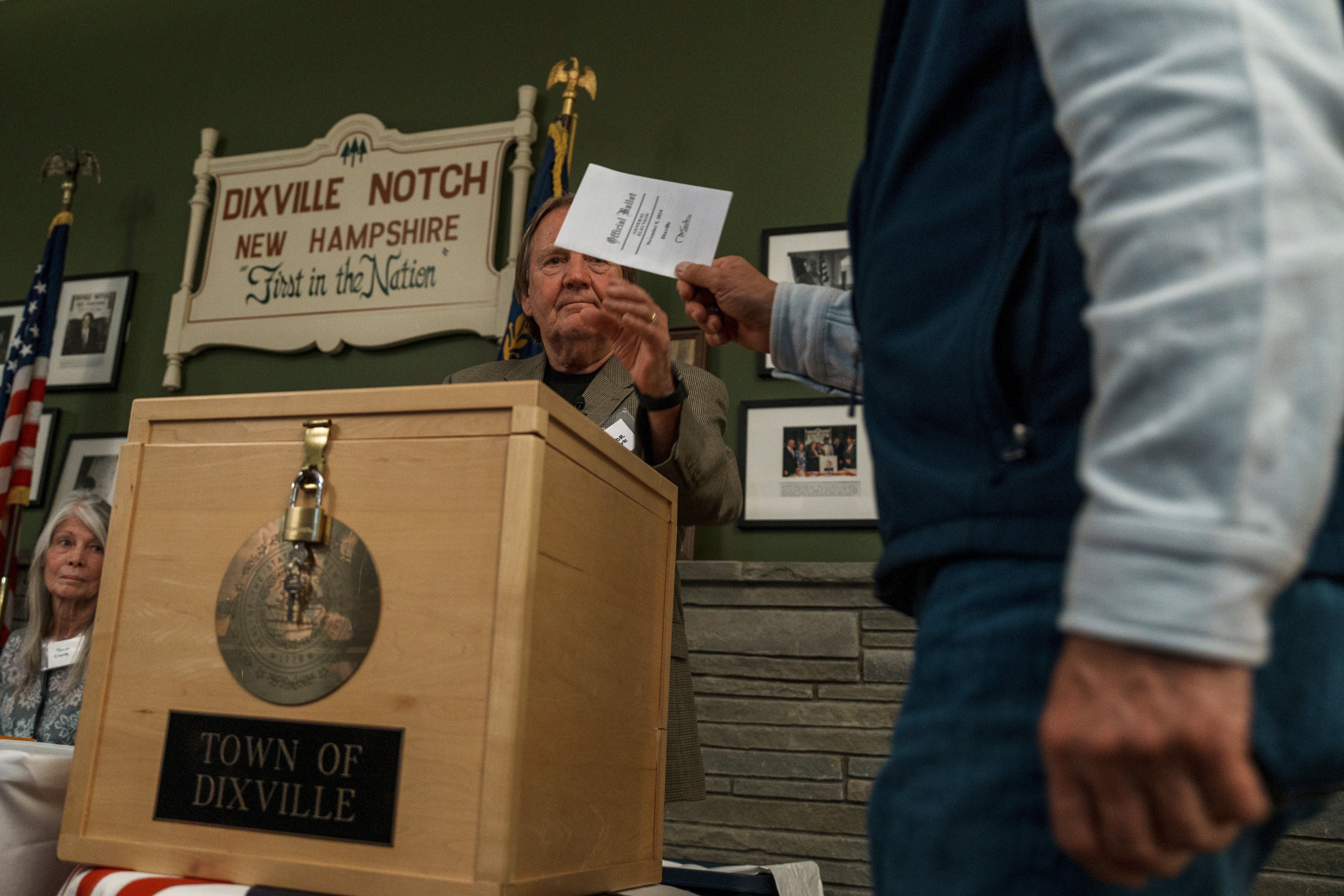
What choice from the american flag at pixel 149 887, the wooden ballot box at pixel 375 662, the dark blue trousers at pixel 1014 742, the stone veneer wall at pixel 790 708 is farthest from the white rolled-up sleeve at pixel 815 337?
the stone veneer wall at pixel 790 708

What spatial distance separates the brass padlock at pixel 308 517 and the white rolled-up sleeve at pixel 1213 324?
26.6 inches

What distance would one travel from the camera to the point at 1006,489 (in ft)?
1.76

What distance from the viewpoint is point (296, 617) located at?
91cm

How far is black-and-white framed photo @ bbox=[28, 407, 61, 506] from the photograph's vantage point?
11.5 feet

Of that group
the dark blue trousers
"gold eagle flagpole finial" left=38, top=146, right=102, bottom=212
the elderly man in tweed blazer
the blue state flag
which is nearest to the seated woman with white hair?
"gold eagle flagpole finial" left=38, top=146, right=102, bottom=212

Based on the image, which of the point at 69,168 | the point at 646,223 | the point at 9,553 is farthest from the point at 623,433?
the point at 69,168

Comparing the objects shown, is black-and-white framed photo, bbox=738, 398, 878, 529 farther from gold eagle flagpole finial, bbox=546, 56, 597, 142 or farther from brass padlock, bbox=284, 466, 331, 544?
brass padlock, bbox=284, 466, 331, 544

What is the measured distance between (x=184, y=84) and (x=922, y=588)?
13.2 feet

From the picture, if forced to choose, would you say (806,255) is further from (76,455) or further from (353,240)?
(76,455)

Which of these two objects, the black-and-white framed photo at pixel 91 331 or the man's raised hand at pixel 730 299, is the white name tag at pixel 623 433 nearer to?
the man's raised hand at pixel 730 299

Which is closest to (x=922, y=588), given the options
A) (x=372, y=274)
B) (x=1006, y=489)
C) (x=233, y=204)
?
(x=1006, y=489)

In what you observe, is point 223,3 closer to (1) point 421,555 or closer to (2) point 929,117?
(1) point 421,555

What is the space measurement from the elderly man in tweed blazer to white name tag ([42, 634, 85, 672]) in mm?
1483

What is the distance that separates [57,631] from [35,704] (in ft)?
0.95
